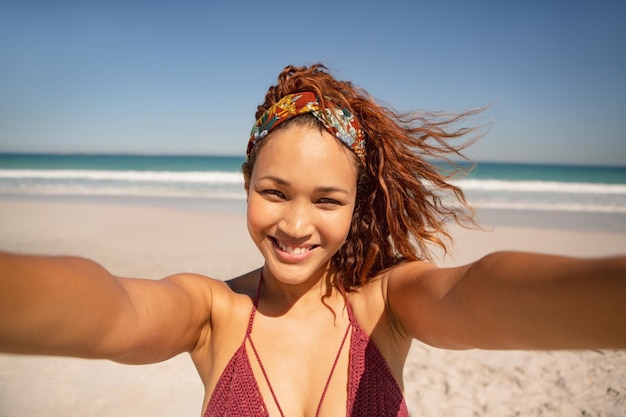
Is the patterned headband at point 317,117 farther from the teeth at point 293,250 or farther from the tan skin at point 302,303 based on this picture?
the teeth at point 293,250

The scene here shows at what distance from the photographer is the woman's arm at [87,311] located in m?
0.86

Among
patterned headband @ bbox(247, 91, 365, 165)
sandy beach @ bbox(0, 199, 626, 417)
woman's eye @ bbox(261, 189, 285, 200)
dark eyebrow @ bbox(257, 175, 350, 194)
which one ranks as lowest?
sandy beach @ bbox(0, 199, 626, 417)

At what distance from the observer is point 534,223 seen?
10.7 meters

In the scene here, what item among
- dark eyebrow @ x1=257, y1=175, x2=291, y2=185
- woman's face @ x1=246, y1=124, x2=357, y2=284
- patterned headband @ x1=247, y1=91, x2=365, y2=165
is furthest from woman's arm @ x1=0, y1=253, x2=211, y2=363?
patterned headband @ x1=247, y1=91, x2=365, y2=165

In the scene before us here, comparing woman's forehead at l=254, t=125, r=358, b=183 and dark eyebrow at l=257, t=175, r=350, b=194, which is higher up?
woman's forehead at l=254, t=125, r=358, b=183

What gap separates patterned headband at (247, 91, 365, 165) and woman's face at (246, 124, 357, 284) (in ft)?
0.13

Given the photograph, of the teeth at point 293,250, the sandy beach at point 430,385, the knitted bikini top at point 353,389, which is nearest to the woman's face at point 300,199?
the teeth at point 293,250

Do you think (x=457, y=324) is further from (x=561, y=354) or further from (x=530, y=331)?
(x=561, y=354)

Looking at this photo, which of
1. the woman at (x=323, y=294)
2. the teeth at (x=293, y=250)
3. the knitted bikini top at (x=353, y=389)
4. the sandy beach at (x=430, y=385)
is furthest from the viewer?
the sandy beach at (x=430, y=385)

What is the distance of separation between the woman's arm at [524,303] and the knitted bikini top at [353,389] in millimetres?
248

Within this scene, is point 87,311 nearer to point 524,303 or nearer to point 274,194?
point 274,194

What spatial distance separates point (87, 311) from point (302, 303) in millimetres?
1037

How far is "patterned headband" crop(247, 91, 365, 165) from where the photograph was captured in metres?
1.74

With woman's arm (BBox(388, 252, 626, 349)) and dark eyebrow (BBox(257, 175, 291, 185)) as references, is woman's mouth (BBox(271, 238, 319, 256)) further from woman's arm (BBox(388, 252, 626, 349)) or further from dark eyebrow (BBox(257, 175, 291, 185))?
woman's arm (BBox(388, 252, 626, 349))
